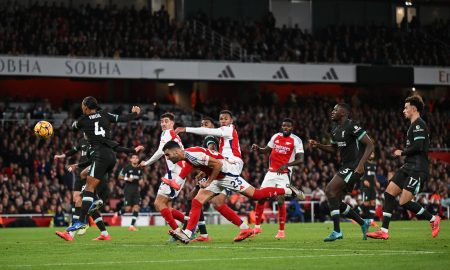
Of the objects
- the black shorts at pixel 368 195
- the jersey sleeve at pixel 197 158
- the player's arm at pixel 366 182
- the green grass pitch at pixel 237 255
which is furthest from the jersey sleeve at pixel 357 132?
the player's arm at pixel 366 182

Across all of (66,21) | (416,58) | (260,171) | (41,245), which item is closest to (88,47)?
(66,21)

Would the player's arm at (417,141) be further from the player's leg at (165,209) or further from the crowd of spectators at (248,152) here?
the crowd of spectators at (248,152)

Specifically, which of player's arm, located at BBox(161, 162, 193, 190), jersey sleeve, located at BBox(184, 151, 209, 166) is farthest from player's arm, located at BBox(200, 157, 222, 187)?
player's arm, located at BBox(161, 162, 193, 190)

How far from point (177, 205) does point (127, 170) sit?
6979 millimetres

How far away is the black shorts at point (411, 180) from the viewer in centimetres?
1675

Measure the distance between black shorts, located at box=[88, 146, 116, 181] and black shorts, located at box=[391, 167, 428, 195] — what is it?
5.56 metres

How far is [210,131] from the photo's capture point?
16.0 m

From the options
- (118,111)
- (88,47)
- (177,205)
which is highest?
(88,47)

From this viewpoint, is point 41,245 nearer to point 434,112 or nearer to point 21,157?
point 21,157

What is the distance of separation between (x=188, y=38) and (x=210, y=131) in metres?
32.5

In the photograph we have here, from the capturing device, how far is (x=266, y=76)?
4900 centimetres

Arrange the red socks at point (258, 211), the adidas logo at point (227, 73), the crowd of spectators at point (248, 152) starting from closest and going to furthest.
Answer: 1. the red socks at point (258, 211)
2. the crowd of spectators at point (248, 152)
3. the adidas logo at point (227, 73)

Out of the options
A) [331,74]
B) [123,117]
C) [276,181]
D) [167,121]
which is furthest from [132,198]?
[331,74]

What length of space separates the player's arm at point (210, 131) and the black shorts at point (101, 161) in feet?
8.24
